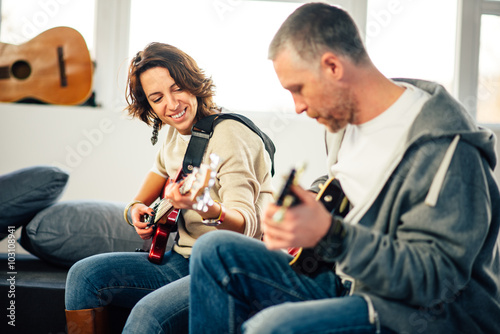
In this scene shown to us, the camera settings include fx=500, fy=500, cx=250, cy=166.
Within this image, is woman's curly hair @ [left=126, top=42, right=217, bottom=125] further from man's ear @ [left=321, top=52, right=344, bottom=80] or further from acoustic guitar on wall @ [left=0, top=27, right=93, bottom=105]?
acoustic guitar on wall @ [left=0, top=27, right=93, bottom=105]

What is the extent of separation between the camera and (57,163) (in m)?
3.06

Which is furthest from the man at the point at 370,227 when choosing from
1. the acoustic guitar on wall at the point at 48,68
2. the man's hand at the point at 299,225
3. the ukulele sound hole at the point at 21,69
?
the ukulele sound hole at the point at 21,69

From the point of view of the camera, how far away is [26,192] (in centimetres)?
208

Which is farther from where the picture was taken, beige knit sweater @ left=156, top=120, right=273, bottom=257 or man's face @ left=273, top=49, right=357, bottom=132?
beige knit sweater @ left=156, top=120, right=273, bottom=257

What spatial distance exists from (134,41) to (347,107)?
231 cm

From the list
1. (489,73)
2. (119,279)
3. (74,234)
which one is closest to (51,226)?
(74,234)

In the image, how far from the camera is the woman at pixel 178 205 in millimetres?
1491

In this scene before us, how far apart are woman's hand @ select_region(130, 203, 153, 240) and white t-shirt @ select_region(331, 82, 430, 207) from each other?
2.60ft

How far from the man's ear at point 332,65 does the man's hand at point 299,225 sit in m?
0.35

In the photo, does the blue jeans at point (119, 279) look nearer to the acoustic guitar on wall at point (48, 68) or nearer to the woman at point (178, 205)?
the woman at point (178, 205)

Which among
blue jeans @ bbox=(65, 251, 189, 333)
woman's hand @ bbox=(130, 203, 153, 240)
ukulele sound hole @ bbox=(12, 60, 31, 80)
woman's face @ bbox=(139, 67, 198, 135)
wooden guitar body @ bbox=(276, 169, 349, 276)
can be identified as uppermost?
ukulele sound hole @ bbox=(12, 60, 31, 80)

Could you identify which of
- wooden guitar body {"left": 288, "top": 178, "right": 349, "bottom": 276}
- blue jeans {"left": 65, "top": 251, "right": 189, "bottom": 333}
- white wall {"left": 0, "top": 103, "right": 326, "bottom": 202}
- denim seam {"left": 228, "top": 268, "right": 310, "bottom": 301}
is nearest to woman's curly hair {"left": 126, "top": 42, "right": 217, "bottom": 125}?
blue jeans {"left": 65, "top": 251, "right": 189, "bottom": 333}

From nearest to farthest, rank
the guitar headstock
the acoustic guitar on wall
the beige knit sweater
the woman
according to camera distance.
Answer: the guitar headstock
the woman
the beige knit sweater
the acoustic guitar on wall

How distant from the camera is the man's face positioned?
1.19 metres
